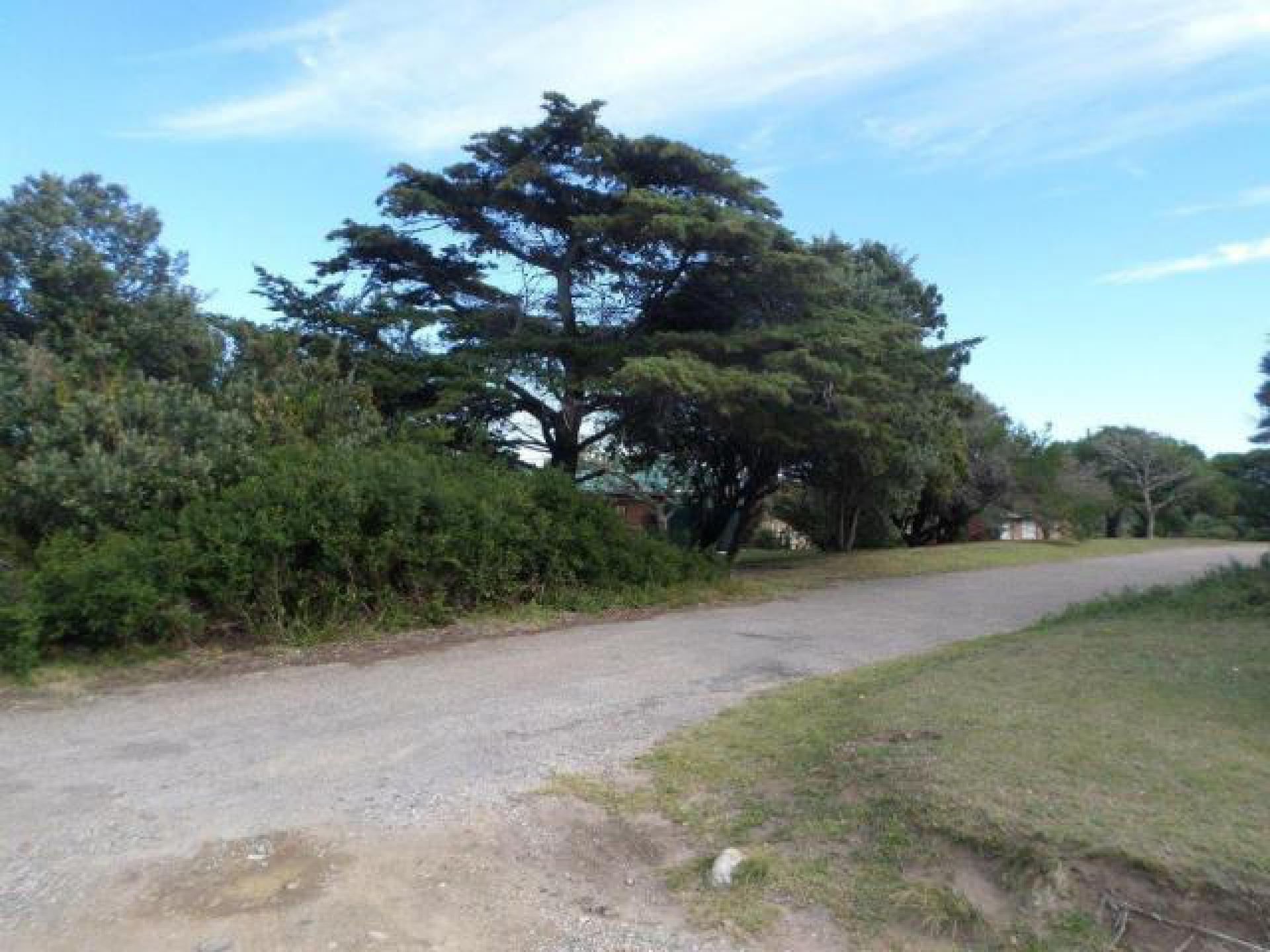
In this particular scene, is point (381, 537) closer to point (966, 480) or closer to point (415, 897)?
point (415, 897)

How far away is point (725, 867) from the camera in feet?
13.3

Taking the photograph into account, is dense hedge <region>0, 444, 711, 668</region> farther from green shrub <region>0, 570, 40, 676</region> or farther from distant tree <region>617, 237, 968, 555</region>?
distant tree <region>617, 237, 968, 555</region>

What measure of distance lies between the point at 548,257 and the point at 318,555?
861 centimetres

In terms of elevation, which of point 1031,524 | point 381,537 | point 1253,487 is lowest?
point 1031,524

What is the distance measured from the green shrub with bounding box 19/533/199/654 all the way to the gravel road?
914 mm

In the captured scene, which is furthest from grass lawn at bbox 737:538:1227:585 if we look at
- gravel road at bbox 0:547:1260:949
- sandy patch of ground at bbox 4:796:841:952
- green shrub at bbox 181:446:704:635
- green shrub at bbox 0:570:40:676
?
sandy patch of ground at bbox 4:796:841:952

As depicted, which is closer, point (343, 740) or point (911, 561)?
point (343, 740)

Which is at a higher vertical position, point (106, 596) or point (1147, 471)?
point (1147, 471)

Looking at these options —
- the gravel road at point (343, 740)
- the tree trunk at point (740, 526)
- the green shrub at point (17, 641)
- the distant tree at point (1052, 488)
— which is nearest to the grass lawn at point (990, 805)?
the gravel road at point (343, 740)

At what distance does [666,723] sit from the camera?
6.52 meters

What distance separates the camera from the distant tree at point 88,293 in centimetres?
1206

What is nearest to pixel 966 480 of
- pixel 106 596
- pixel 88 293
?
pixel 88 293

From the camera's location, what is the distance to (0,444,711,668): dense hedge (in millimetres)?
8445

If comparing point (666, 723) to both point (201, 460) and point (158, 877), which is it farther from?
point (201, 460)
